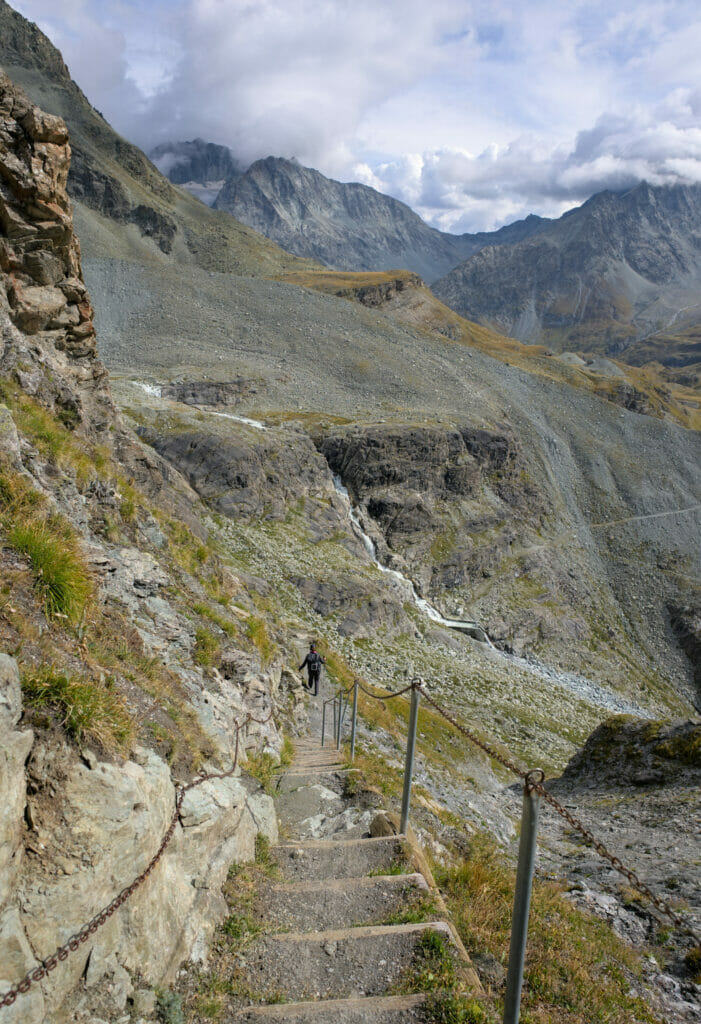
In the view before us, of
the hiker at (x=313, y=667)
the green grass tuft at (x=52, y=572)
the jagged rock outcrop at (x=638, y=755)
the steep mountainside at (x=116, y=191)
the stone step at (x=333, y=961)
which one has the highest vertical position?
the steep mountainside at (x=116, y=191)

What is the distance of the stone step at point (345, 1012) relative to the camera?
14.8ft

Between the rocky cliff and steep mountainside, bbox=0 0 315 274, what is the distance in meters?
105

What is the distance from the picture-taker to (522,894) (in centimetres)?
417

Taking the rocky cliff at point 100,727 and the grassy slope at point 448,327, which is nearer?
the rocky cliff at point 100,727

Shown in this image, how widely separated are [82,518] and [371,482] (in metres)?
42.6

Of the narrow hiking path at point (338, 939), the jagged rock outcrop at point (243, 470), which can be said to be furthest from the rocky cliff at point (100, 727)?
the jagged rock outcrop at point (243, 470)

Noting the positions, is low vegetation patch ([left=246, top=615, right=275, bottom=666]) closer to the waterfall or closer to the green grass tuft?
the green grass tuft

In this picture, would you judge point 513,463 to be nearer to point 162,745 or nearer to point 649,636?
point 649,636

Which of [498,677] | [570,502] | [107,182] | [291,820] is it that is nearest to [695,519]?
[570,502]

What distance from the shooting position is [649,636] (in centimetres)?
5253

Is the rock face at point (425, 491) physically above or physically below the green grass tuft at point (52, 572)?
above

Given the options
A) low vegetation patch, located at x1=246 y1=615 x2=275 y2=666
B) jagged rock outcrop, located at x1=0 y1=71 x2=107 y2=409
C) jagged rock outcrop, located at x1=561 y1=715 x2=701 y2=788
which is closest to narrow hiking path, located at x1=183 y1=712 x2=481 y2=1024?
low vegetation patch, located at x1=246 y1=615 x2=275 y2=666

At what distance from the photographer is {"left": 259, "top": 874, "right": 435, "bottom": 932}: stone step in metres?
5.94

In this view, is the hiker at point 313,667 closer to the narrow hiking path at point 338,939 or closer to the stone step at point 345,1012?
the narrow hiking path at point 338,939
